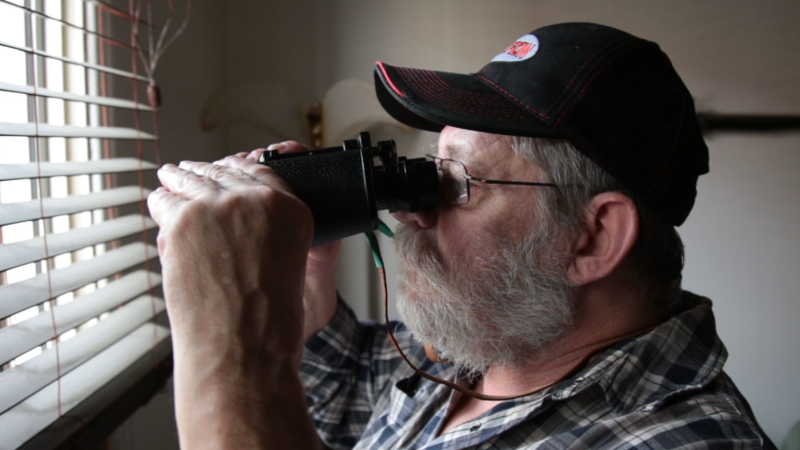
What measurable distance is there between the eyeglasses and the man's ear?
0.13 meters

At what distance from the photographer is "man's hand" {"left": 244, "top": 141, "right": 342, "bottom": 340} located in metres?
1.15

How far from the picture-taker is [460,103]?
81 centimetres

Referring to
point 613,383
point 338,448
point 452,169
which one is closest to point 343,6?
point 452,169

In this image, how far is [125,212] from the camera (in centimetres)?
116

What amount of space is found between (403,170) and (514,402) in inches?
15.9

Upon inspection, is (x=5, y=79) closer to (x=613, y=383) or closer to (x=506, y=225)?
(x=506, y=225)

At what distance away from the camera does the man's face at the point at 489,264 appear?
0.83m

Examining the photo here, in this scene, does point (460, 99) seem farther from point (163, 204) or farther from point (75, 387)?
point (75, 387)

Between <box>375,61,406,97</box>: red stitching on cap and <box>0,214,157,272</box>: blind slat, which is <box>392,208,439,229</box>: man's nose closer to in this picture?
<box>375,61,406,97</box>: red stitching on cap

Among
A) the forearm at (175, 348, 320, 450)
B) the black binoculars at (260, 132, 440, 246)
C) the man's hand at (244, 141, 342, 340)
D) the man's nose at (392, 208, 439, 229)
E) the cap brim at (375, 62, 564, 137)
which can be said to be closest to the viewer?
the forearm at (175, 348, 320, 450)

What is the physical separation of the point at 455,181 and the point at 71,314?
27.2 inches

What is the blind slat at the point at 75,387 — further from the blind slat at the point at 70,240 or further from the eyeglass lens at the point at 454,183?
the eyeglass lens at the point at 454,183

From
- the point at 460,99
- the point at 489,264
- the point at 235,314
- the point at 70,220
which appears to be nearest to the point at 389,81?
the point at 460,99

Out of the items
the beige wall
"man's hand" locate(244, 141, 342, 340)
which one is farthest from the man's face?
the beige wall
